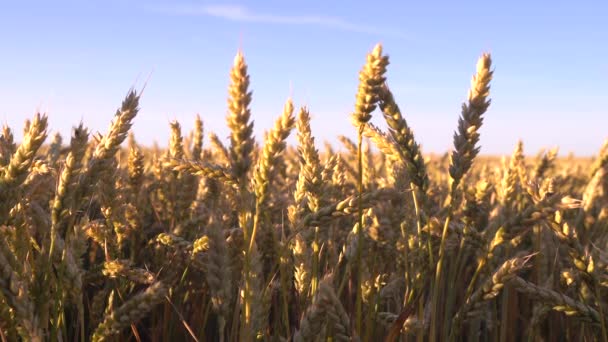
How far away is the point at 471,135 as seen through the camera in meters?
1.56

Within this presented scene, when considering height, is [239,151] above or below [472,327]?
above

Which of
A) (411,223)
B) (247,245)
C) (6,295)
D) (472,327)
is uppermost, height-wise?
(411,223)

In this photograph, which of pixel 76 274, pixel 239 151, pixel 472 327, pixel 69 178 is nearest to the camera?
pixel 239 151

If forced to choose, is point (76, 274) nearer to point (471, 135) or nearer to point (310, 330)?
point (310, 330)

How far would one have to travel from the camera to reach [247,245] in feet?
4.31

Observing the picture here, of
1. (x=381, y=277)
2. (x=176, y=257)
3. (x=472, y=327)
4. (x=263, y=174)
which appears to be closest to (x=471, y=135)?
(x=263, y=174)

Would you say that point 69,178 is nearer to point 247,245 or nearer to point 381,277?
point 247,245

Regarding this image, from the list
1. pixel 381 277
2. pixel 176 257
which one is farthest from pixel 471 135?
pixel 176 257

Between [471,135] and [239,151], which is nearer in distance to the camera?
[239,151]

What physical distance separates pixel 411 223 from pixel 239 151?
3.38 ft

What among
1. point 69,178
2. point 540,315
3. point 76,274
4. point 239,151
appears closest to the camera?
point 239,151

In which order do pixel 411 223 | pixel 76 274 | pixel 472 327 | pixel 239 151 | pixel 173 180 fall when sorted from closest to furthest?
pixel 239 151 → pixel 76 274 → pixel 411 223 → pixel 472 327 → pixel 173 180

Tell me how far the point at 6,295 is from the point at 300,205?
994 millimetres

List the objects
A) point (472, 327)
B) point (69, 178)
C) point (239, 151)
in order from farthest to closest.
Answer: point (472, 327)
point (69, 178)
point (239, 151)
